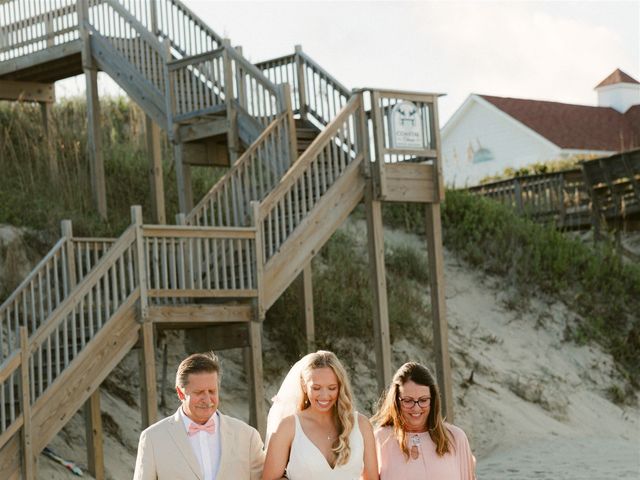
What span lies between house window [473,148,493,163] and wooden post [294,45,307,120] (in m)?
31.5

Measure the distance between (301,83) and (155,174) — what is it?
135 inches

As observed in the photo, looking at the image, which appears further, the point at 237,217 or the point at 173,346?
the point at 173,346

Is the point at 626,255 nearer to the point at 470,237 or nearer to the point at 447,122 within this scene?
the point at 470,237

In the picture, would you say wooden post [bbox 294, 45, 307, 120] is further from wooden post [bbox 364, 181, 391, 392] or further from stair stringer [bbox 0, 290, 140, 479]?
stair stringer [bbox 0, 290, 140, 479]

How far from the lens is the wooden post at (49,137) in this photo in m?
23.9

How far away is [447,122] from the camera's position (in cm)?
5269

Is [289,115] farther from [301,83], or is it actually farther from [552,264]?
[552,264]

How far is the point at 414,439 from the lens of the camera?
781 cm

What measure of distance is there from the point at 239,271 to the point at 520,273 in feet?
37.5

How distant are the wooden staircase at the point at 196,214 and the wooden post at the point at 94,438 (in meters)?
1.14

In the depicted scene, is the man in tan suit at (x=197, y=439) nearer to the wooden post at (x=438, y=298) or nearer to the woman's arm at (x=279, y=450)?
the woman's arm at (x=279, y=450)

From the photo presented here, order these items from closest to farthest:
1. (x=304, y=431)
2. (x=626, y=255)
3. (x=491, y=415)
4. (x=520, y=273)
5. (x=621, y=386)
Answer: (x=304, y=431) < (x=491, y=415) < (x=621, y=386) < (x=520, y=273) < (x=626, y=255)

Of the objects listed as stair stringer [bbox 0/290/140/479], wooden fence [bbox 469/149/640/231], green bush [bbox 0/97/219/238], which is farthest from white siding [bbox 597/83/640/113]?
stair stringer [bbox 0/290/140/479]

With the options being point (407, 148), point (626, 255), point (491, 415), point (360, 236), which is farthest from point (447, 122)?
point (407, 148)
